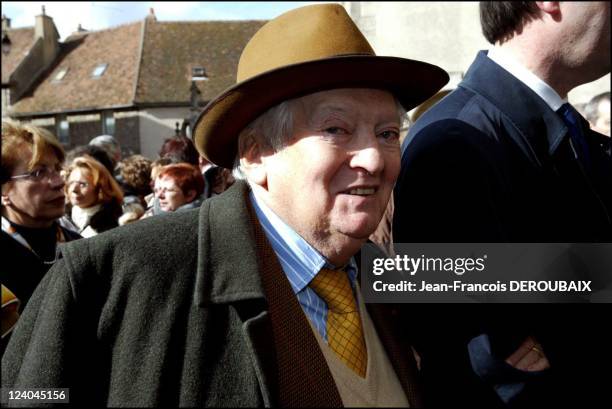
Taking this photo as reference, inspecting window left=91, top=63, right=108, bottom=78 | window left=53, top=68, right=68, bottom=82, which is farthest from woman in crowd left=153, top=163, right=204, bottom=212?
window left=53, top=68, right=68, bottom=82

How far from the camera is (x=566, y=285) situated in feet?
6.43

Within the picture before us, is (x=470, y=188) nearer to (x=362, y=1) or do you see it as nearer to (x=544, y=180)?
(x=544, y=180)

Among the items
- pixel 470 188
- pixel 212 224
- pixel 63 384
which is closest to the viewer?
pixel 63 384

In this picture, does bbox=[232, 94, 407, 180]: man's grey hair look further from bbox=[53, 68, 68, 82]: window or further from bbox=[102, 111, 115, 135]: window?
bbox=[53, 68, 68, 82]: window

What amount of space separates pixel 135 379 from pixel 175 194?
3.73m

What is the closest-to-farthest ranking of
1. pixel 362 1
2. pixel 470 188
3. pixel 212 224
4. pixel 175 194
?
pixel 212 224
pixel 470 188
pixel 175 194
pixel 362 1

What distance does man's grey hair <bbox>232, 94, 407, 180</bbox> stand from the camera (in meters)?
1.93

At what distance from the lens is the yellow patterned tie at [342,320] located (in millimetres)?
1898

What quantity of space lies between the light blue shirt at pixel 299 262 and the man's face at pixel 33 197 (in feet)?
5.79

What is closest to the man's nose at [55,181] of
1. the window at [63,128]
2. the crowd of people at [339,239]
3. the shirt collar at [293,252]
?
the crowd of people at [339,239]

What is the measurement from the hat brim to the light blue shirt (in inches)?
11.9

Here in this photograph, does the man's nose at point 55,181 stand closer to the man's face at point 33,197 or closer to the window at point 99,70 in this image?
the man's face at point 33,197

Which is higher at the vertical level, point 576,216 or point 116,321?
point 576,216

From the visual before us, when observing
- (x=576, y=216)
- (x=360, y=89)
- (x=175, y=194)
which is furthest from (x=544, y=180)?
(x=175, y=194)
